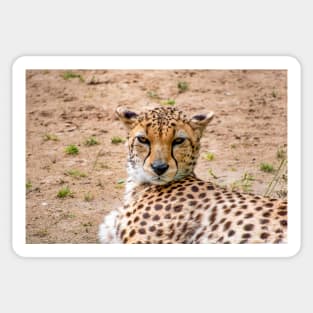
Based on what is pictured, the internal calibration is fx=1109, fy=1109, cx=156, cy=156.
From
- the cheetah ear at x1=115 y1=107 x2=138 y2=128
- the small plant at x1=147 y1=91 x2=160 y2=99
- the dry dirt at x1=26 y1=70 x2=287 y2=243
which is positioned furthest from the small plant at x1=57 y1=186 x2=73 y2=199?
the small plant at x1=147 y1=91 x2=160 y2=99

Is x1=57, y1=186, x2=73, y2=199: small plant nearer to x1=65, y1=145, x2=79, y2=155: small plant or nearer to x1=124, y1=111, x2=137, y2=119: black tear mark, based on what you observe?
x1=65, y1=145, x2=79, y2=155: small plant

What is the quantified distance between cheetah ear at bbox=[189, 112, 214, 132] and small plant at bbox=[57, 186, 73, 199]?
64 cm

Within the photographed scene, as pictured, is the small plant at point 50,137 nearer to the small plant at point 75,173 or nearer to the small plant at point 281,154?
the small plant at point 75,173

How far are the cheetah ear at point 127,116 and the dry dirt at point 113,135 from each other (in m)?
0.13

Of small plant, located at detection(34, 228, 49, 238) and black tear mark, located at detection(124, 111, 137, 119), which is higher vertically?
black tear mark, located at detection(124, 111, 137, 119)

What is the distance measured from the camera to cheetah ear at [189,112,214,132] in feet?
16.0

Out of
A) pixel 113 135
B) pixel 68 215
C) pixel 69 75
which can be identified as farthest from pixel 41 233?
pixel 69 75

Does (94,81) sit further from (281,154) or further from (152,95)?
(281,154)

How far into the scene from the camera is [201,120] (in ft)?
16.1

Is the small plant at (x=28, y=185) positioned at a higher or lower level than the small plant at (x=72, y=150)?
lower

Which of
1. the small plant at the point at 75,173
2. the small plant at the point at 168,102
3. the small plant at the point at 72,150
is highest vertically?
the small plant at the point at 168,102

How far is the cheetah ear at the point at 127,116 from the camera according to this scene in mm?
4910

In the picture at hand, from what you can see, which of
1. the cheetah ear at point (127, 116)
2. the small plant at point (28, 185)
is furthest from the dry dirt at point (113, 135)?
the cheetah ear at point (127, 116)
